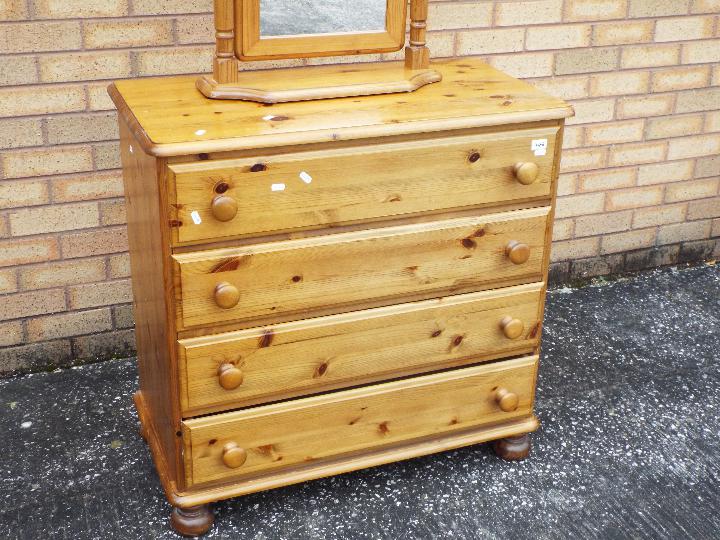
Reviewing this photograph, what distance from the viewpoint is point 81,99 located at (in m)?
2.83

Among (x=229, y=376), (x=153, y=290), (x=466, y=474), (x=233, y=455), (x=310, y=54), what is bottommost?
(x=466, y=474)

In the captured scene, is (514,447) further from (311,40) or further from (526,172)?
(311,40)

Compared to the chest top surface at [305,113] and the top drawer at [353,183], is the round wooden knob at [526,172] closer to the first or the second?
the top drawer at [353,183]

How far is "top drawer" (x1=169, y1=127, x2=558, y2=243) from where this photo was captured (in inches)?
81.7

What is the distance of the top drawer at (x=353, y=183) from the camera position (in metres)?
2.08

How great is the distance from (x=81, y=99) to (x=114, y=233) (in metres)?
0.45

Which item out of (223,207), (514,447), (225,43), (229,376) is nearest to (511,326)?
(514,447)

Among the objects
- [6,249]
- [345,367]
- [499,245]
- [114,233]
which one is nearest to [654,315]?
[499,245]

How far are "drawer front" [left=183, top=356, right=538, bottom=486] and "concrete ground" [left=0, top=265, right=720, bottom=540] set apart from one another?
0.50 feet

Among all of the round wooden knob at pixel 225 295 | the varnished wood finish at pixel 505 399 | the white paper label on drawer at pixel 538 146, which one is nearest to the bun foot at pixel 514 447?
the varnished wood finish at pixel 505 399

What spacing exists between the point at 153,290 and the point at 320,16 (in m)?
0.84

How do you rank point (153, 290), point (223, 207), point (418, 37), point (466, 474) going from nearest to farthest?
point (223, 207) → point (153, 290) → point (418, 37) → point (466, 474)

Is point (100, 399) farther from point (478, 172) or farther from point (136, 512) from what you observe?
point (478, 172)

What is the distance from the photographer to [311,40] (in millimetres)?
2424
